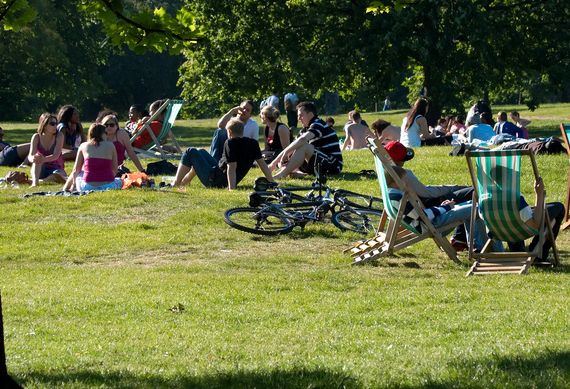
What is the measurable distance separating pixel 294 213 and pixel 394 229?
8.20 ft

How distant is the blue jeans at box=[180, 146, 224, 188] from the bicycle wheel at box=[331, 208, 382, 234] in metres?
3.58

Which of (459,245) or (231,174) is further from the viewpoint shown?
(231,174)

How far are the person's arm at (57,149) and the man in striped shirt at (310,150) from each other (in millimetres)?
3218

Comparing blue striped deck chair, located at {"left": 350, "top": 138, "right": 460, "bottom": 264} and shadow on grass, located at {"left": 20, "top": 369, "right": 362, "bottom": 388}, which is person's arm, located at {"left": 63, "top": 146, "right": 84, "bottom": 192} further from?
shadow on grass, located at {"left": 20, "top": 369, "right": 362, "bottom": 388}

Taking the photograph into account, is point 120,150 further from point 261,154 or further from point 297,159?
point 261,154

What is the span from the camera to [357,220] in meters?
14.4

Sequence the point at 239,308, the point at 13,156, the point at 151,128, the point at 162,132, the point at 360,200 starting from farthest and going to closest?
the point at 162,132 < the point at 151,128 < the point at 13,156 < the point at 360,200 < the point at 239,308

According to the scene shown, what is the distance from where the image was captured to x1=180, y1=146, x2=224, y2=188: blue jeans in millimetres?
17625

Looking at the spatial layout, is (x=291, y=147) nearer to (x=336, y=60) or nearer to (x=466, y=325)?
(x=466, y=325)

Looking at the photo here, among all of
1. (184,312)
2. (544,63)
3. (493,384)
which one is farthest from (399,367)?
(544,63)

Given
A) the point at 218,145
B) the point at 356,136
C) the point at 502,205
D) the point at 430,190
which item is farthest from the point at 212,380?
the point at 356,136

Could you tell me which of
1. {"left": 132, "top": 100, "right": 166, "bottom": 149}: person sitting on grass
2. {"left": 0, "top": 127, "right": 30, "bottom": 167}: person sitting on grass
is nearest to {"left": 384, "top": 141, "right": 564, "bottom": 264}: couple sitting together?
{"left": 0, "top": 127, "right": 30, "bottom": 167}: person sitting on grass

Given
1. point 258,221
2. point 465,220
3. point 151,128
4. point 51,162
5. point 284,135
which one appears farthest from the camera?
point 151,128

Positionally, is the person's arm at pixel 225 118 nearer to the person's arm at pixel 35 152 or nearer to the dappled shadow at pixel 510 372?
the person's arm at pixel 35 152
